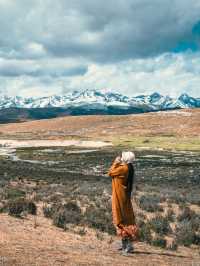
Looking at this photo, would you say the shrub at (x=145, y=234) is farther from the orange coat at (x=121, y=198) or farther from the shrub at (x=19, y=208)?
the shrub at (x=19, y=208)

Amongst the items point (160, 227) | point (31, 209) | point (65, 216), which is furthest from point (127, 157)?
point (31, 209)

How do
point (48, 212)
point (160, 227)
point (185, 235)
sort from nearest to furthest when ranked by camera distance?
point (185, 235)
point (160, 227)
point (48, 212)

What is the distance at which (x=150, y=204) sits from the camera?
27.1 meters

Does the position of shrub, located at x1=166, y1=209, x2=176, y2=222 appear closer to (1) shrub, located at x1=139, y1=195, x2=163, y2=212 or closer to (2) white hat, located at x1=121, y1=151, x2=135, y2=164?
(1) shrub, located at x1=139, y1=195, x2=163, y2=212

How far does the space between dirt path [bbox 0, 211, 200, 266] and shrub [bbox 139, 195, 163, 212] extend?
8113 millimetres

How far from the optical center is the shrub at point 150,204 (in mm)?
26234

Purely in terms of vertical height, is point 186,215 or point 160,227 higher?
point 160,227

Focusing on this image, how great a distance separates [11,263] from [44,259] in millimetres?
1174

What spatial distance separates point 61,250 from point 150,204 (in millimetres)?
13604

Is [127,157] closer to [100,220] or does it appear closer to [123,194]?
[123,194]

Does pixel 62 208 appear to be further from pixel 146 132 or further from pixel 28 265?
pixel 146 132

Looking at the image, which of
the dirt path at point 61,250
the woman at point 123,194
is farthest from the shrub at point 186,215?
the woman at point 123,194

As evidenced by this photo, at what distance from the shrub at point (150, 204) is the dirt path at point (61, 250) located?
319 inches

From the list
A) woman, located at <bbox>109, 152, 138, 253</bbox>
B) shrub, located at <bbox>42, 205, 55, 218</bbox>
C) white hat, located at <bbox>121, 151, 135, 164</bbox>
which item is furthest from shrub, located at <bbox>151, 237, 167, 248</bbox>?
shrub, located at <bbox>42, 205, 55, 218</bbox>
